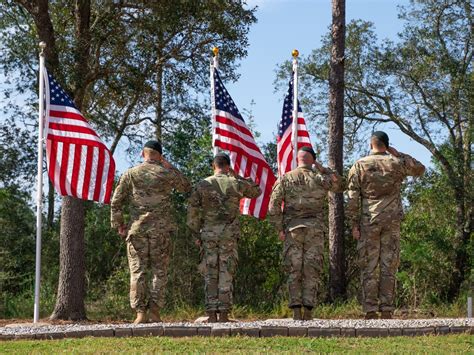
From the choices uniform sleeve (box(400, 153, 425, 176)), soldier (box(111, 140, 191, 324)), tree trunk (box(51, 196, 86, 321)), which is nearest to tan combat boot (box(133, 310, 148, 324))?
soldier (box(111, 140, 191, 324))

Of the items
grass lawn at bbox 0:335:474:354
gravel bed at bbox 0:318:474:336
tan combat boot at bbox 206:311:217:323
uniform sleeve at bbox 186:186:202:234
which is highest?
uniform sleeve at bbox 186:186:202:234

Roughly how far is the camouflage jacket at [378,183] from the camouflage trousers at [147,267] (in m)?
2.75

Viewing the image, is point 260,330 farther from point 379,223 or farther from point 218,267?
point 379,223

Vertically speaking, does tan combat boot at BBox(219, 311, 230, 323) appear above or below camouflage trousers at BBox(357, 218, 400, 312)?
below

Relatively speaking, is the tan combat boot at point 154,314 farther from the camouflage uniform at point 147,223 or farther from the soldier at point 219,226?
the soldier at point 219,226

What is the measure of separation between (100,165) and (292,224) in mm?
3155

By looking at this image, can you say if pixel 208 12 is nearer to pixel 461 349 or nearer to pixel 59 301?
pixel 59 301

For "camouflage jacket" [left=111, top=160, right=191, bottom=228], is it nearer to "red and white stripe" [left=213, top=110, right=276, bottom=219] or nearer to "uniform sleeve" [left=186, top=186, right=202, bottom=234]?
"uniform sleeve" [left=186, top=186, right=202, bottom=234]

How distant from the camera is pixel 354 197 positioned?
1205 cm

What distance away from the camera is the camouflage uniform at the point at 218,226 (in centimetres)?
1174

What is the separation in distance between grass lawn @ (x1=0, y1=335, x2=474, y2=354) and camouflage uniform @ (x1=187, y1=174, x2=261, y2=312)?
6.40ft

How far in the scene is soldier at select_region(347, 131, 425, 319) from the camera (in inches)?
468

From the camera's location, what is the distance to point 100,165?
42.2ft

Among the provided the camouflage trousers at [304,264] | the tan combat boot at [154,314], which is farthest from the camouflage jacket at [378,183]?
the tan combat boot at [154,314]
